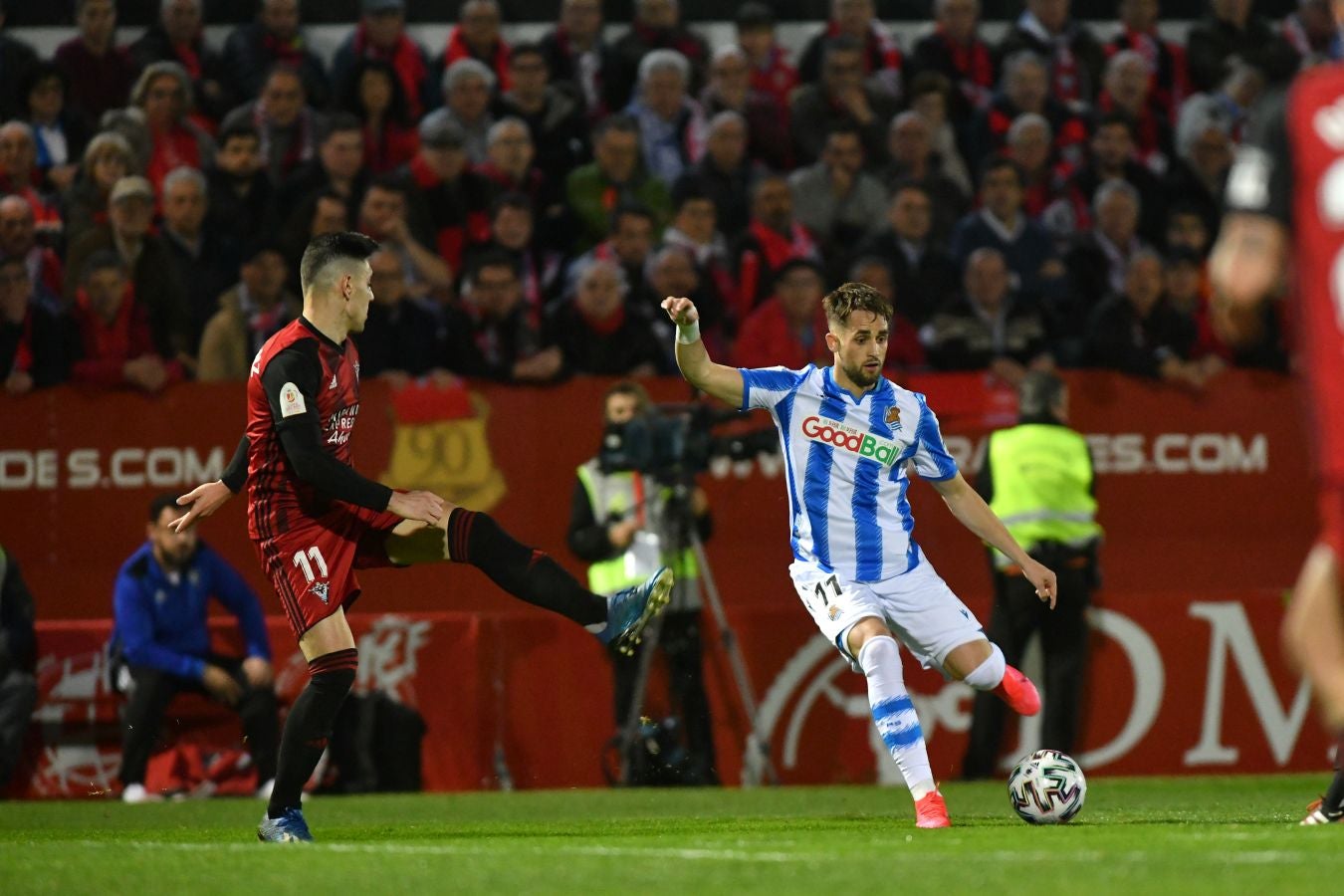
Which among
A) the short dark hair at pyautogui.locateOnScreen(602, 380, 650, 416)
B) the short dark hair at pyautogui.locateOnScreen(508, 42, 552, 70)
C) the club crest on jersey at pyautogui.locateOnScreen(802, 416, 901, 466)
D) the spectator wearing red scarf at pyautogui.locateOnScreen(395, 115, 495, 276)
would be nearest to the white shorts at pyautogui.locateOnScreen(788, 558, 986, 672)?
the club crest on jersey at pyautogui.locateOnScreen(802, 416, 901, 466)

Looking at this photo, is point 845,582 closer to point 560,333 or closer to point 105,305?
point 560,333

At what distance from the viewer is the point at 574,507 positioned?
1159cm

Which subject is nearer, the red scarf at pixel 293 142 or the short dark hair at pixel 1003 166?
the red scarf at pixel 293 142

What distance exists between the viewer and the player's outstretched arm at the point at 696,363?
7910mm

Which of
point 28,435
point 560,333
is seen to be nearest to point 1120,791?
point 560,333

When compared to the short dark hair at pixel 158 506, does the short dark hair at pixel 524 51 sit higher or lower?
higher

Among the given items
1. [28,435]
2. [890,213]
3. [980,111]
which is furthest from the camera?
[980,111]

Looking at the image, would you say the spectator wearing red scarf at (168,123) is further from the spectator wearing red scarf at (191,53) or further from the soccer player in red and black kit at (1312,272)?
the soccer player in red and black kit at (1312,272)

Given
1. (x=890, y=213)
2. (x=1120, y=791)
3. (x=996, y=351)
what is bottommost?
(x=1120, y=791)

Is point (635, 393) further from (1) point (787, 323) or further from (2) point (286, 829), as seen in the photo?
(2) point (286, 829)

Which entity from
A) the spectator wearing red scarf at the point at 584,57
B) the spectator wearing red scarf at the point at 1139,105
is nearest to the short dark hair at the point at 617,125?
the spectator wearing red scarf at the point at 584,57

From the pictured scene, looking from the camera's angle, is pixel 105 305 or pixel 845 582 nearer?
pixel 845 582

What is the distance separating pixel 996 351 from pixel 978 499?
464cm

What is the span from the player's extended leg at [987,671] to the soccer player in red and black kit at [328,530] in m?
1.30
